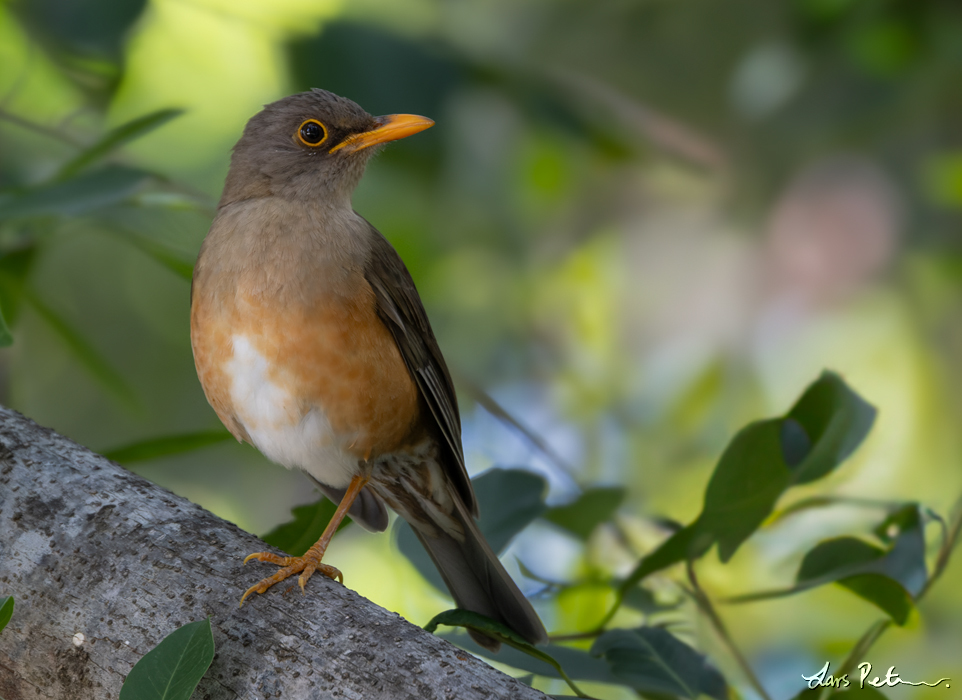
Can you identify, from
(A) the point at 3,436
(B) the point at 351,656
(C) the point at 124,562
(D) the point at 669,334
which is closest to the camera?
(B) the point at 351,656

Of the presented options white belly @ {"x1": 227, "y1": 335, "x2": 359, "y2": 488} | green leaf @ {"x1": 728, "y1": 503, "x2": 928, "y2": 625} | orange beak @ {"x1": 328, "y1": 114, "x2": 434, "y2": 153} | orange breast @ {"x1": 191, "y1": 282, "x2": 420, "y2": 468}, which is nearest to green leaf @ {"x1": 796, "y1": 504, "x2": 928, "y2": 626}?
green leaf @ {"x1": 728, "y1": 503, "x2": 928, "y2": 625}

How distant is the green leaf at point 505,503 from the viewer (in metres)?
2.62

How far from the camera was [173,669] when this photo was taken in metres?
1.43

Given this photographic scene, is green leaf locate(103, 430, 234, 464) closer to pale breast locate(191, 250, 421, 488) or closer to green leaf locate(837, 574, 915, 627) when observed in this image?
pale breast locate(191, 250, 421, 488)

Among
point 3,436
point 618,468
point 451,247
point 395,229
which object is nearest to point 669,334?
point 618,468

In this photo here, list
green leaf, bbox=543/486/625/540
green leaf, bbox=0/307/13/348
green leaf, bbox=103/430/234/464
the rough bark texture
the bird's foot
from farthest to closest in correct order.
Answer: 1. green leaf, bbox=543/486/625/540
2. green leaf, bbox=103/430/234/464
3. green leaf, bbox=0/307/13/348
4. the bird's foot
5. the rough bark texture

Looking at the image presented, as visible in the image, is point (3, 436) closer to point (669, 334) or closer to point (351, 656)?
point (351, 656)

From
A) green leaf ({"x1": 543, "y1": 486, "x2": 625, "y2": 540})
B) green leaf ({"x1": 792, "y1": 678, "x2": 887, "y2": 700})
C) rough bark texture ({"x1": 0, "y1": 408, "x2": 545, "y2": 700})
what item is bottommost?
rough bark texture ({"x1": 0, "y1": 408, "x2": 545, "y2": 700})

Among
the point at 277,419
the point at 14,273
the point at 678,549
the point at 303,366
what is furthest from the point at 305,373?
the point at 14,273

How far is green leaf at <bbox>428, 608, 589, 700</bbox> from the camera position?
187 cm

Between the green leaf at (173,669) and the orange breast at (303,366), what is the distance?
96 centimetres

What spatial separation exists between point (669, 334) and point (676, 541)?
9.16 ft

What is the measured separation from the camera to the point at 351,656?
1546mm

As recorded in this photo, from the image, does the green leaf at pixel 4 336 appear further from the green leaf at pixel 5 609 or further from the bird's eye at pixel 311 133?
the bird's eye at pixel 311 133
